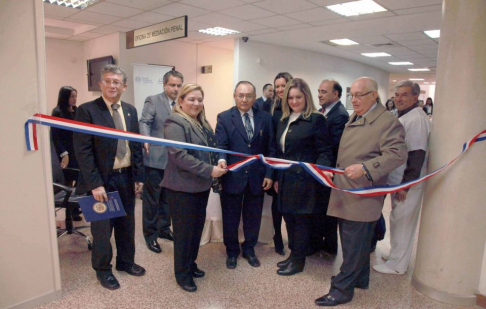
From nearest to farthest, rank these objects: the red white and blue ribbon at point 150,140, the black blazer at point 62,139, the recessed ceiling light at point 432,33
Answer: the red white and blue ribbon at point 150,140
the black blazer at point 62,139
the recessed ceiling light at point 432,33

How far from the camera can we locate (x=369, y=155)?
2104 millimetres

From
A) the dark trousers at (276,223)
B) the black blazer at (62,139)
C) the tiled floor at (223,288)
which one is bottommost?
the tiled floor at (223,288)

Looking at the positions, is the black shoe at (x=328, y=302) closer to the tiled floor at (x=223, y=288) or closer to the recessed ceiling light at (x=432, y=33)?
the tiled floor at (x=223, y=288)

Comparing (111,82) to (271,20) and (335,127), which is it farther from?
(271,20)

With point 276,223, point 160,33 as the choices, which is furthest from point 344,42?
point 276,223

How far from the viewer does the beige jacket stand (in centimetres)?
200

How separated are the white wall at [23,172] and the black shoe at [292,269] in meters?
1.73

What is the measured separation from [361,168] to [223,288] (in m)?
1.37

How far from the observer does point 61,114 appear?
3670 millimetres

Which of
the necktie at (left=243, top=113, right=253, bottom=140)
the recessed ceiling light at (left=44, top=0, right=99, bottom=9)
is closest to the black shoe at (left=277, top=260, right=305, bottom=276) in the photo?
the necktie at (left=243, top=113, right=253, bottom=140)

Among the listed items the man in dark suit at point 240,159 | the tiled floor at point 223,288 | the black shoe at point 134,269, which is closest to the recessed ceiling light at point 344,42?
Answer: the man in dark suit at point 240,159

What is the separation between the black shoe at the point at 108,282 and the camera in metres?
2.41

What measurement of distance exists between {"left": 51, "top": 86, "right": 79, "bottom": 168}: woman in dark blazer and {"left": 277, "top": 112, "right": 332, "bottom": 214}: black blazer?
2608mm

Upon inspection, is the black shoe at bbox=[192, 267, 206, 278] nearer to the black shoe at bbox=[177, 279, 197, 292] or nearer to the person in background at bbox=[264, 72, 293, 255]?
the black shoe at bbox=[177, 279, 197, 292]
